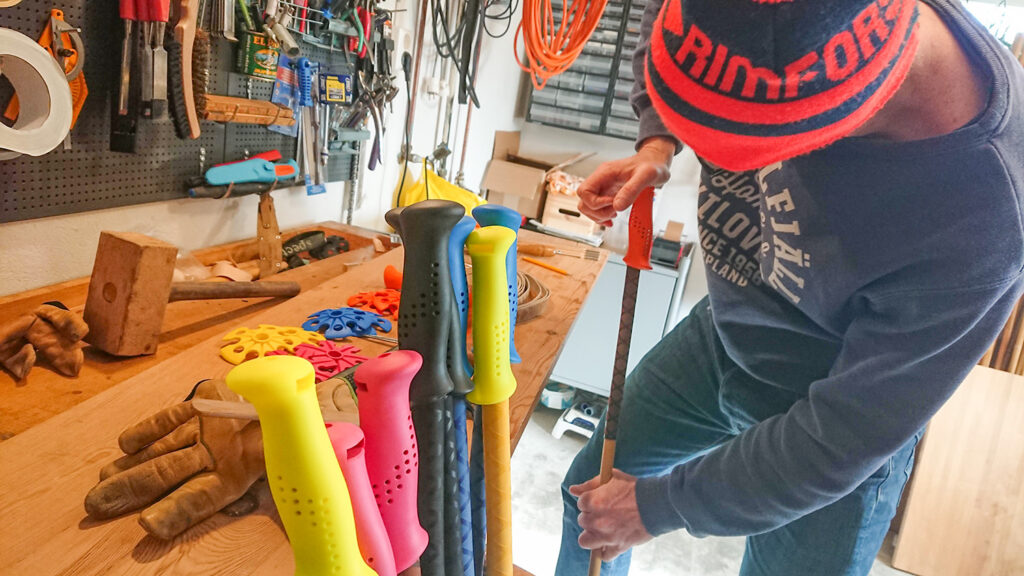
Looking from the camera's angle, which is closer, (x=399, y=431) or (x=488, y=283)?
(x=399, y=431)

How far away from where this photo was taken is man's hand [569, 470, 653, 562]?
35.4 inches

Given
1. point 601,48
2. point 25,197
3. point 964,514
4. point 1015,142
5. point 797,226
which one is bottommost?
point 964,514

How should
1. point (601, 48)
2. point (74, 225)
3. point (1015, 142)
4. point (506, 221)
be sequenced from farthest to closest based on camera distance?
point (601, 48) < point (74, 225) < point (506, 221) < point (1015, 142)

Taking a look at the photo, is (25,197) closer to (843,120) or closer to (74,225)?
(74,225)

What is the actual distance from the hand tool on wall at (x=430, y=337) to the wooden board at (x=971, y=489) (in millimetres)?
2502

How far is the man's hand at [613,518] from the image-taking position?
90cm

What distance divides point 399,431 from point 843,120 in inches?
17.1

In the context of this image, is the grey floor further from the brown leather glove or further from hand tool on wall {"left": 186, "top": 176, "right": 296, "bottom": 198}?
the brown leather glove

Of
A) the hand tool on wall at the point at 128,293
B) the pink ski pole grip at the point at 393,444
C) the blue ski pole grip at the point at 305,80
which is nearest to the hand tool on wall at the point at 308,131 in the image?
the blue ski pole grip at the point at 305,80

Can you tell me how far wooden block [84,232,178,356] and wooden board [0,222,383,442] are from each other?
0.11 feet

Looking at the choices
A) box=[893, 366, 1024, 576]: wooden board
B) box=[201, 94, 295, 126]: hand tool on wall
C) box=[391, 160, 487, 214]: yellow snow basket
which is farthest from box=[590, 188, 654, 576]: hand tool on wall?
box=[893, 366, 1024, 576]: wooden board

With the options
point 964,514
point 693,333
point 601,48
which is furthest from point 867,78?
point 601,48

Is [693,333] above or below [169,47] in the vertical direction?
below

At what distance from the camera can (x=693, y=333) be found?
114cm
